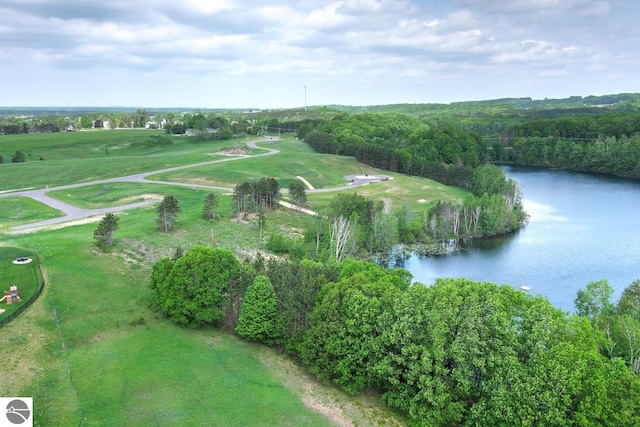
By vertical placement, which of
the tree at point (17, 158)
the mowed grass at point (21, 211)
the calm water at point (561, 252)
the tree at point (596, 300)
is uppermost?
the tree at point (17, 158)

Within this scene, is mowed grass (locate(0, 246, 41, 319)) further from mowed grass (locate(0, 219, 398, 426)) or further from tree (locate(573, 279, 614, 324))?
tree (locate(573, 279, 614, 324))

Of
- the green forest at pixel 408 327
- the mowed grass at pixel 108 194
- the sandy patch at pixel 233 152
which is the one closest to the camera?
the green forest at pixel 408 327

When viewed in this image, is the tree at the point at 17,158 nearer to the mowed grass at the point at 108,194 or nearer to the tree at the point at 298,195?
the mowed grass at the point at 108,194

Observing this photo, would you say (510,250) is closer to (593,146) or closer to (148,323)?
(148,323)

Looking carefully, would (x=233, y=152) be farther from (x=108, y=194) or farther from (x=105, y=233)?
(x=105, y=233)

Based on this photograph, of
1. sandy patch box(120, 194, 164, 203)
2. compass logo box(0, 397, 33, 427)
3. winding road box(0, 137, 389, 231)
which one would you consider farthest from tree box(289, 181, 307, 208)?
compass logo box(0, 397, 33, 427)

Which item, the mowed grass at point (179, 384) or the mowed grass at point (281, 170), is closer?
the mowed grass at point (179, 384)

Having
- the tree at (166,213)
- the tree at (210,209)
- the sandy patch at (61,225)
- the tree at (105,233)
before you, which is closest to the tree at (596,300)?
the tree at (105,233)

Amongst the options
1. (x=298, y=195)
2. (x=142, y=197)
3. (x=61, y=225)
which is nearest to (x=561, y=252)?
(x=298, y=195)

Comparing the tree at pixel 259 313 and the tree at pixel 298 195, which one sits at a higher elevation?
the tree at pixel 298 195
